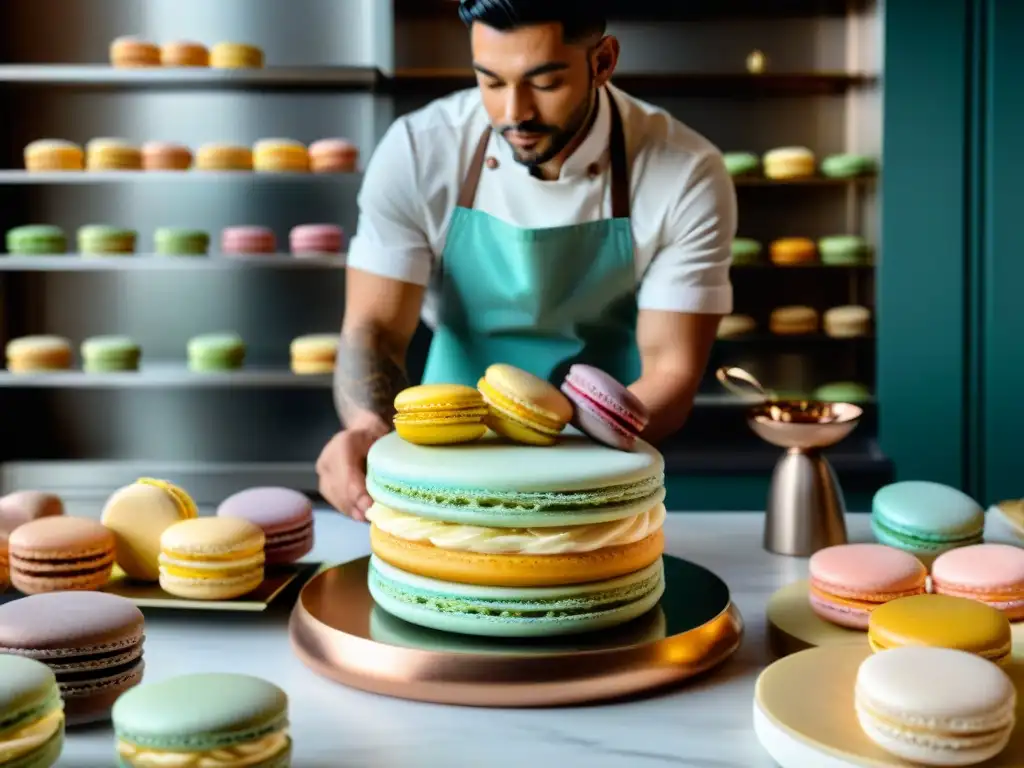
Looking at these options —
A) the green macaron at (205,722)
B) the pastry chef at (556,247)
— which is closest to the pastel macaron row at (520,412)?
the green macaron at (205,722)

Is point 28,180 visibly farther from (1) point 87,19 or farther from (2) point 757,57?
(2) point 757,57

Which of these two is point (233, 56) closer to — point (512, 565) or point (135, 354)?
point (135, 354)

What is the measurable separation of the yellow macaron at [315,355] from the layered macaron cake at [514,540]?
2.85 m

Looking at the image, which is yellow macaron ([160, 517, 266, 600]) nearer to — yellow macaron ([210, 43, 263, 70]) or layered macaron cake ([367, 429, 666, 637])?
layered macaron cake ([367, 429, 666, 637])

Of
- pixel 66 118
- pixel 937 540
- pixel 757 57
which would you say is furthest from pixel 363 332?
pixel 66 118

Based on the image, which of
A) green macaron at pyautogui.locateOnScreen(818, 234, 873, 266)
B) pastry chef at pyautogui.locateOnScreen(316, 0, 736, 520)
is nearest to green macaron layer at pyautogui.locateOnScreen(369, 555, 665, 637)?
pastry chef at pyautogui.locateOnScreen(316, 0, 736, 520)

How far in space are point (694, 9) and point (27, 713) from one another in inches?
139

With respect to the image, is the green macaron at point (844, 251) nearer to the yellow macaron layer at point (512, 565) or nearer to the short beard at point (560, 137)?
the short beard at point (560, 137)

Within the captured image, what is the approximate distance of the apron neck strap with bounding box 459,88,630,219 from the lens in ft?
7.32

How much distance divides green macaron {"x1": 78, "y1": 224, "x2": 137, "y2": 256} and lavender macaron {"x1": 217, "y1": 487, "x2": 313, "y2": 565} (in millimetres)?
2755

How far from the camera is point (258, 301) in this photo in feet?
13.2

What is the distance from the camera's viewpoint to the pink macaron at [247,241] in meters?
3.76

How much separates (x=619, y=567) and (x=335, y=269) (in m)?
3.16

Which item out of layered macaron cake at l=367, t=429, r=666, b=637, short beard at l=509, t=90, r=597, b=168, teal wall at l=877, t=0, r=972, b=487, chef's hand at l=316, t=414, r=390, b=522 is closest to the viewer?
layered macaron cake at l=367, t=429, r=666, b=637
